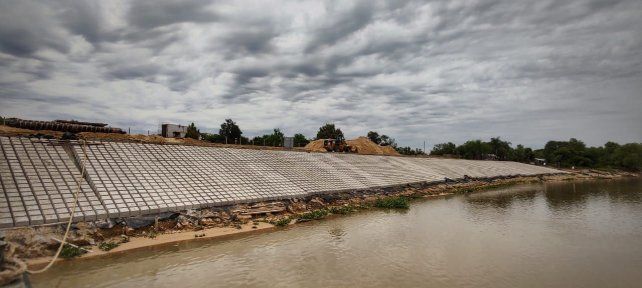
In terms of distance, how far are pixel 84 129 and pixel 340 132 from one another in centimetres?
5433

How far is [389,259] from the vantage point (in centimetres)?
1177

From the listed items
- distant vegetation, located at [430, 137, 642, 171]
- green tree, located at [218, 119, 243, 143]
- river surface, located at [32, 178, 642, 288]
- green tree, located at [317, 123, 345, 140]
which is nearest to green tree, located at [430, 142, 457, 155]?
distant vegetation, located at [430, 137, 642, 171]

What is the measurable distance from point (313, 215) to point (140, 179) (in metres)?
8.96

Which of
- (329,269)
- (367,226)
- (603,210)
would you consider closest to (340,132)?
(603,210)

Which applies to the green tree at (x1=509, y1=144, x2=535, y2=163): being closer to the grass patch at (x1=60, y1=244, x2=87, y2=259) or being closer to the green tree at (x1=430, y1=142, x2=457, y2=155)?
the green tree at (x1=430, y1=142, x2=457, y2=155)

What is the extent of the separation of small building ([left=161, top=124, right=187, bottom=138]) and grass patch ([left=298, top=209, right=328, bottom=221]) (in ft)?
66.1

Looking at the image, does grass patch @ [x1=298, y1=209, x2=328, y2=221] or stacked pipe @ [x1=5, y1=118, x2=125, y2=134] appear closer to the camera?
grass patch @ [x1=298, y1=209, x2=328, y2=221]

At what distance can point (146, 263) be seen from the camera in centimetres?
1085

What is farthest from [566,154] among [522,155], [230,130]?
[230,130]

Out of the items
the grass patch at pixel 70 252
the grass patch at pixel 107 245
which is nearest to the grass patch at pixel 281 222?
the grass patch at pixel 107 245

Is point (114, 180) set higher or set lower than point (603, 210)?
higher

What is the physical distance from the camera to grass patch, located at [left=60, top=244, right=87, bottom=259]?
10766 mm

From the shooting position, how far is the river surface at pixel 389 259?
9734mm

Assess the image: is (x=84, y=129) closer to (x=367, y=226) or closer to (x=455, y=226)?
(x=367, y=226)
